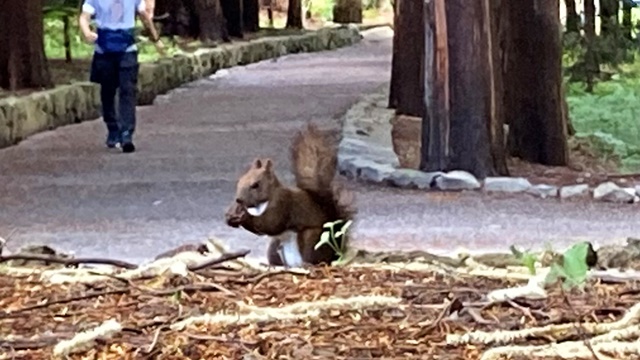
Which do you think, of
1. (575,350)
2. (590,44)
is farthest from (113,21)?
(590,44)

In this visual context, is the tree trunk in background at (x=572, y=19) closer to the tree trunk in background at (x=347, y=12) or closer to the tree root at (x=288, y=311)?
the tree trunk in background at (x=347, y=12)

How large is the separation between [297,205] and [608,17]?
84.1ft

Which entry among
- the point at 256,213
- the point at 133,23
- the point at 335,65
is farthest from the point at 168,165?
the point at 335,65

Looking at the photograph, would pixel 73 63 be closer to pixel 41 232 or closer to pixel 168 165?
pixel 168 165

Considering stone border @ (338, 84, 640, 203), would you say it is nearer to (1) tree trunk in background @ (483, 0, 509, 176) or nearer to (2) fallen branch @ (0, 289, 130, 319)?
(1) tree trunk in background @ (483, 0, 509, 176)

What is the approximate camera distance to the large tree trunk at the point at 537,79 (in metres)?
16.7

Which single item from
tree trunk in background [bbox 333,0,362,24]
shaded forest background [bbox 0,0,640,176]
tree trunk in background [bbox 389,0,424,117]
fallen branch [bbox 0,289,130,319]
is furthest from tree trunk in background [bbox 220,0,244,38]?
fallen branch [bbox 0,289,130,319]

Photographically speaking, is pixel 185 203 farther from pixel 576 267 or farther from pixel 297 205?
pixel 576 267

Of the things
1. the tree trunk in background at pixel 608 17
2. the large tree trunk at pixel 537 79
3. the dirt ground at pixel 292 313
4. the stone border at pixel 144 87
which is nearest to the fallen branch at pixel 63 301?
the dirt ground at pixel 292 313

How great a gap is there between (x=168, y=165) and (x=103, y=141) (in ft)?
7.84

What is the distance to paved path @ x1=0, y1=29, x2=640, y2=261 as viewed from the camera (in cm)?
965

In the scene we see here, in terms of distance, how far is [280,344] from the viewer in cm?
355

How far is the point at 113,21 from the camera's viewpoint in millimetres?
14172

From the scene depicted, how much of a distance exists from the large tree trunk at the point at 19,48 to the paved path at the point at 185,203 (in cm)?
93
